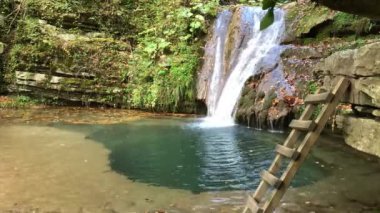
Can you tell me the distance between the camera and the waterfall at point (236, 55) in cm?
1108

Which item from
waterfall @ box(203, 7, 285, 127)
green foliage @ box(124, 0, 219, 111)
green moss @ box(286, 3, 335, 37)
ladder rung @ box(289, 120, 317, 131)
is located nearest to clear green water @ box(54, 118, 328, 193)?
waterfall @ box(203, 7, 285, 127)

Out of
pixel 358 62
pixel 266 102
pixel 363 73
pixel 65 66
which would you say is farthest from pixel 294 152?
pixel 65 66

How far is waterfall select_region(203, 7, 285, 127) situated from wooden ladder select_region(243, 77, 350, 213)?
20.0ft

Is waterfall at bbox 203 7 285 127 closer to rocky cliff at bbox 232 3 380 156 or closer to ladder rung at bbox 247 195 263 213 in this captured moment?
rocky cliff at bbox 232 3 380 156

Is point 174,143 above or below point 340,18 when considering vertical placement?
below

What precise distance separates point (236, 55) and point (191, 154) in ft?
18.2

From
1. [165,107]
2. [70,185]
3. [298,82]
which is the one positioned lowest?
[70,185]

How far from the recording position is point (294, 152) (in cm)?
392

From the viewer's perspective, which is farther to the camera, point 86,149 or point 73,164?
point 86,149

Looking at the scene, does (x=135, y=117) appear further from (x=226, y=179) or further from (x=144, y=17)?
(x=226, y=179)

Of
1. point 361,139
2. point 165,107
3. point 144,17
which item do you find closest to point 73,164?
point 361,139

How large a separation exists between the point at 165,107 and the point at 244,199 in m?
7.90

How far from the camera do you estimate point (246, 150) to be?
7.54 metres

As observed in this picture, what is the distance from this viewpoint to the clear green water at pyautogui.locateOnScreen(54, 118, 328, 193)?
18.9ft
